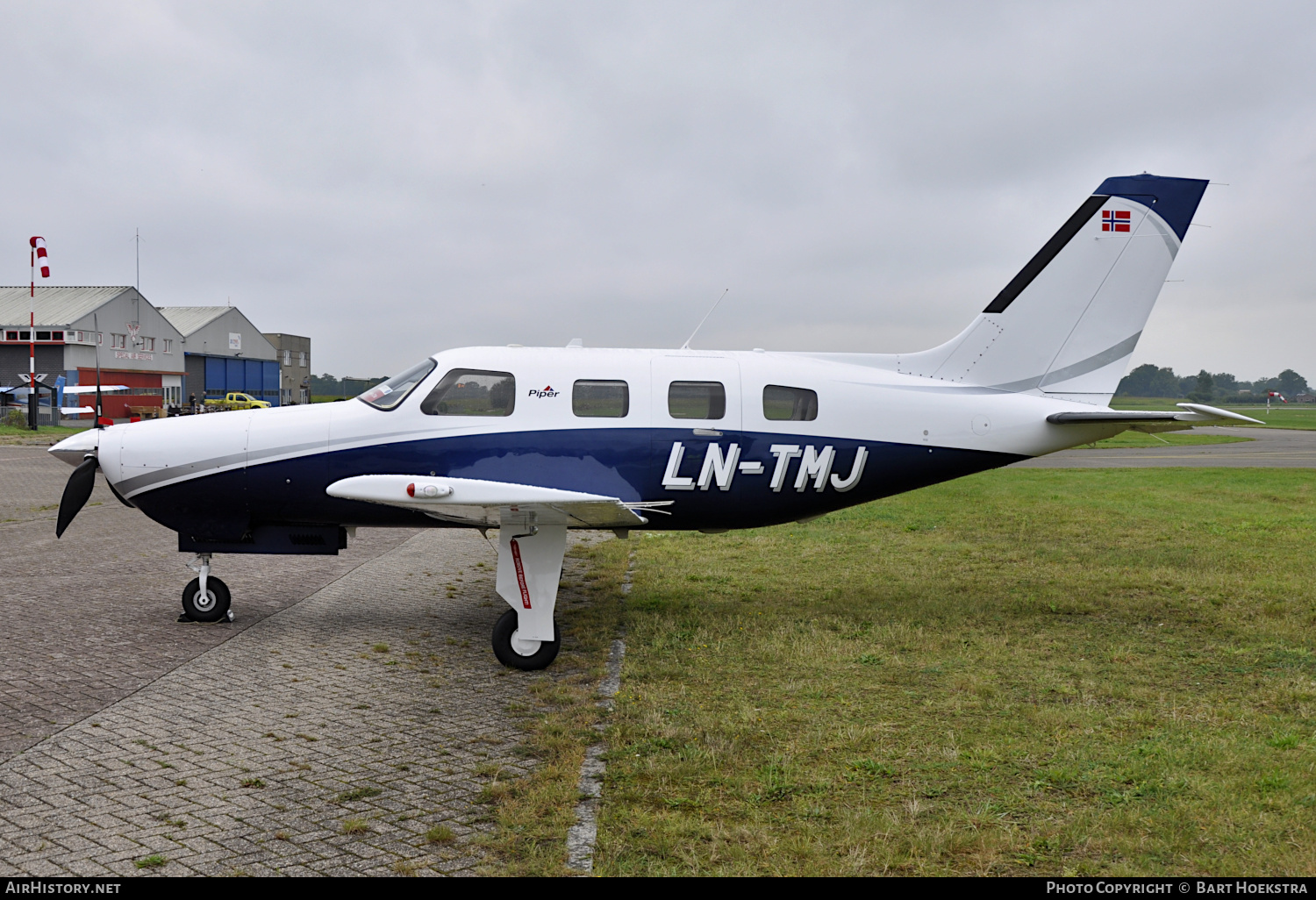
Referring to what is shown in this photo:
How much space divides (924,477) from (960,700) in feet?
9.95

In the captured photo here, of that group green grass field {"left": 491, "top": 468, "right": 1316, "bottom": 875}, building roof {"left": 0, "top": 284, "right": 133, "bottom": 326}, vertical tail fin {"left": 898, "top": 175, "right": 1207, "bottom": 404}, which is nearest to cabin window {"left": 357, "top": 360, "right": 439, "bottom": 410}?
green grass field {"left": 491, "top": 468, "right": 1316, "bottom": 875}

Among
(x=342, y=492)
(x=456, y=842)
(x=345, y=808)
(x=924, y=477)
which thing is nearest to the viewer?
(x=456, y=842)

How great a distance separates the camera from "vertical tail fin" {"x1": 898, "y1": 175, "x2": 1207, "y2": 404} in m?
9.12

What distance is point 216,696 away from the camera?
6.29 m

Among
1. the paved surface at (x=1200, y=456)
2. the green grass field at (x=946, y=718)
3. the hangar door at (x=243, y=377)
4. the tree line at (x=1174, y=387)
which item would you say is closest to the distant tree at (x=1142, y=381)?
the tree line at (x=1174, y=387)

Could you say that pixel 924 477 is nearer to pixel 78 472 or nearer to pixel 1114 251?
pixel 1114 251

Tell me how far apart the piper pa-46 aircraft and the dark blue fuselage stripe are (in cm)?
2

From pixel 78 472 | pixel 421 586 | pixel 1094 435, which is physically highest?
pixel 1094 435

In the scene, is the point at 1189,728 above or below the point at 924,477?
below

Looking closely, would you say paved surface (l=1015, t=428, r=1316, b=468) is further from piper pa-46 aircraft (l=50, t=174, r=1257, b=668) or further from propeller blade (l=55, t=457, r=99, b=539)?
propeller blade (l=55, t=457, r=99, b=539)

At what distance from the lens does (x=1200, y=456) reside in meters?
30.2

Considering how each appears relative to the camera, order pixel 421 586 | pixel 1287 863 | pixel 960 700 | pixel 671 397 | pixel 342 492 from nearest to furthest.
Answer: pixel 1287 863 → pixel 960 700 → pixel 342 492 → pixel 671 397 → pixel 421 586

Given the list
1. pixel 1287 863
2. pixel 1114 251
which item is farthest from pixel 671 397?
pixel 1287 863

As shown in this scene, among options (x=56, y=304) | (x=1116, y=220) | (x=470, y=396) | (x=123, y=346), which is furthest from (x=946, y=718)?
(x=56, y=304)
